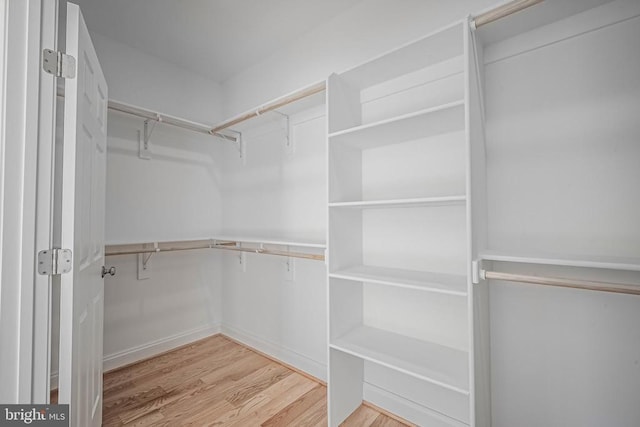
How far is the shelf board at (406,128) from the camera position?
1.29m

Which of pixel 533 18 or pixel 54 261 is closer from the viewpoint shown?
pixel 54 261

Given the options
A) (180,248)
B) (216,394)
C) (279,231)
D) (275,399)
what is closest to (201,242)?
(180,248)

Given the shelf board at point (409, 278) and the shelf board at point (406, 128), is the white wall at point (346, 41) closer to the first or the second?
the shelf board at point (406, 128)

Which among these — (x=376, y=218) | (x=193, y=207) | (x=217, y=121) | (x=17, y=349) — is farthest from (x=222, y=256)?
(x=17, y=349)

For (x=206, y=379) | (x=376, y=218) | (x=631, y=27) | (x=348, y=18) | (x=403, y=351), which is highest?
(x=348, y=18)

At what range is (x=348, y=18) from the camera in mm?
1959

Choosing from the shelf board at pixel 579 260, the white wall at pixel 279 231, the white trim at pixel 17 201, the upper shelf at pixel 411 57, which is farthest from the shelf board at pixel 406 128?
the white trim at pixel 17 201

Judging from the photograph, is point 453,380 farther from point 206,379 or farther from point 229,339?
point 229,339

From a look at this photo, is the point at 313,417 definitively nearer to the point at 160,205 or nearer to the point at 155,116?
the point at 160,205

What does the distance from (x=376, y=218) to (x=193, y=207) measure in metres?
1.82

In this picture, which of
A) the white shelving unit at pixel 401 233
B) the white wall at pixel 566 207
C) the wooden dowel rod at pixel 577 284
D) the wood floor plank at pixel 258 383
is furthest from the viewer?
the wood floor plank at pixel 258 383

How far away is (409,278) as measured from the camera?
1473 millimetres

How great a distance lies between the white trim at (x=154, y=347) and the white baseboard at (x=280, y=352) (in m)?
0.19

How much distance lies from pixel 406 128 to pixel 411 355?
115 cm
